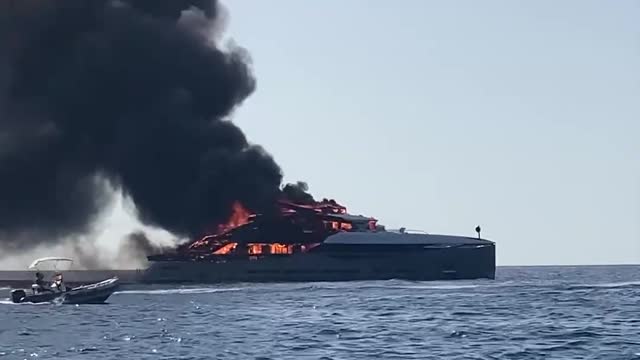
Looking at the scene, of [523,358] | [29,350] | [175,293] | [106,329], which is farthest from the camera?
[175,293]

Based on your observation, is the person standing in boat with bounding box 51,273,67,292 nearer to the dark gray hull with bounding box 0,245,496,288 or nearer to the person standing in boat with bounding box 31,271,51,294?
the person standing in boat with bounding box 31,271,51,294

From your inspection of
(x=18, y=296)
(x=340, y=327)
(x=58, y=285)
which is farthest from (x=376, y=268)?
(x=340, y=327)

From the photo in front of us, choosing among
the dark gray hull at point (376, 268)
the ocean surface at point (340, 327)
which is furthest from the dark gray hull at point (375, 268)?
the ocean surface at point (340, 327)

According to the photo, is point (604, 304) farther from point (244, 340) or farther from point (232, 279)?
point (232, 279)

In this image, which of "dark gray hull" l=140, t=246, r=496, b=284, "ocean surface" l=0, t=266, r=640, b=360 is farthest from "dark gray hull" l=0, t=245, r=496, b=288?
"ocean surface" l=0, t=266, r=640, b=360

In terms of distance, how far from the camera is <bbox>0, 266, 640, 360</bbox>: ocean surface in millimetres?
67375

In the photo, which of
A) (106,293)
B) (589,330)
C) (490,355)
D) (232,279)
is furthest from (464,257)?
(490,355)

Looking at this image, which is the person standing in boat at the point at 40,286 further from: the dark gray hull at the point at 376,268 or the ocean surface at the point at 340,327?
the dark gray hull at the point at 376,268

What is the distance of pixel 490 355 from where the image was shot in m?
63.4

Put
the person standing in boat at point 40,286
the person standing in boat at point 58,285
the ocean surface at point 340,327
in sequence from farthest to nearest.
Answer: the person standing in boat at point 40,286
the person standing in boat at point 58,285
the ocean surface at point 340,327

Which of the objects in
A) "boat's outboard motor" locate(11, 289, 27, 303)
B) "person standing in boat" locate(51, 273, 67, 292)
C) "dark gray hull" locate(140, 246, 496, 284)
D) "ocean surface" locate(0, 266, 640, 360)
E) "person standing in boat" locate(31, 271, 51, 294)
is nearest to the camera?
"ocean surface" locate(0, 266, 640, 360)

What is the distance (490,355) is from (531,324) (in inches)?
797

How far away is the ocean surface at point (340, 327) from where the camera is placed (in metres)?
67.4

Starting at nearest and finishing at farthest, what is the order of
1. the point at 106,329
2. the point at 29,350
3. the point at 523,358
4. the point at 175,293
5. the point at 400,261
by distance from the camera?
the point at 523,358, the point at 29,350, the point at 106,329, the point at 175,293, the point at 400,261
